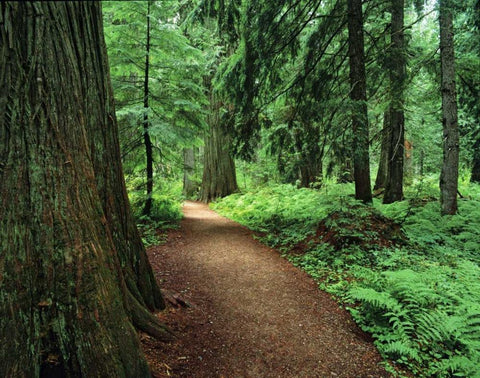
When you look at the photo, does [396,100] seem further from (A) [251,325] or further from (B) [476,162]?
(B) [476,162]

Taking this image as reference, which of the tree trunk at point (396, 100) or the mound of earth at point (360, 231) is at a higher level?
the tree trunk at point (396, 100)

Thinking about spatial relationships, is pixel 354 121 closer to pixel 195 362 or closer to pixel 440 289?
pixel 440 289

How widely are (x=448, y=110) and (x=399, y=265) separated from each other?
441 cm

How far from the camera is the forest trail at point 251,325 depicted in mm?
2580

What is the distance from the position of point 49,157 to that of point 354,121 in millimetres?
5420

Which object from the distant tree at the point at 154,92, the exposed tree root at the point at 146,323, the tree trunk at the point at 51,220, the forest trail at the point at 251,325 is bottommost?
the forest trail at the point at 251,325

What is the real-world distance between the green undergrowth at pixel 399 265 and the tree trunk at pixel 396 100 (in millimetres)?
763

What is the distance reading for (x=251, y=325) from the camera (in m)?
3.25

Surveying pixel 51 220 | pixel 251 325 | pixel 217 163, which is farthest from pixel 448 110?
pixel 217 163

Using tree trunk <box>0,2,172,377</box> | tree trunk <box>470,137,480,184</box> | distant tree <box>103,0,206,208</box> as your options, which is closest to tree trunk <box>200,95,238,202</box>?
distant tree <box>103,0,206,208</box>

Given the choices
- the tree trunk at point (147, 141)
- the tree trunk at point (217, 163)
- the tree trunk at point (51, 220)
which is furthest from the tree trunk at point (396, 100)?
the tree trunk at point (51, 220)

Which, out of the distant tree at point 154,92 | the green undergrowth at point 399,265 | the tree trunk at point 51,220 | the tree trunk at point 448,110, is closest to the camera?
the tree trunk at point 51,220

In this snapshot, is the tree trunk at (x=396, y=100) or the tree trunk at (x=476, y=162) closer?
the tree trunk at (x=396, y=100)

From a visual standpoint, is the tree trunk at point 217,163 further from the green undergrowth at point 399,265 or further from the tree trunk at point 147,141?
the tree trunk at point 147,141
